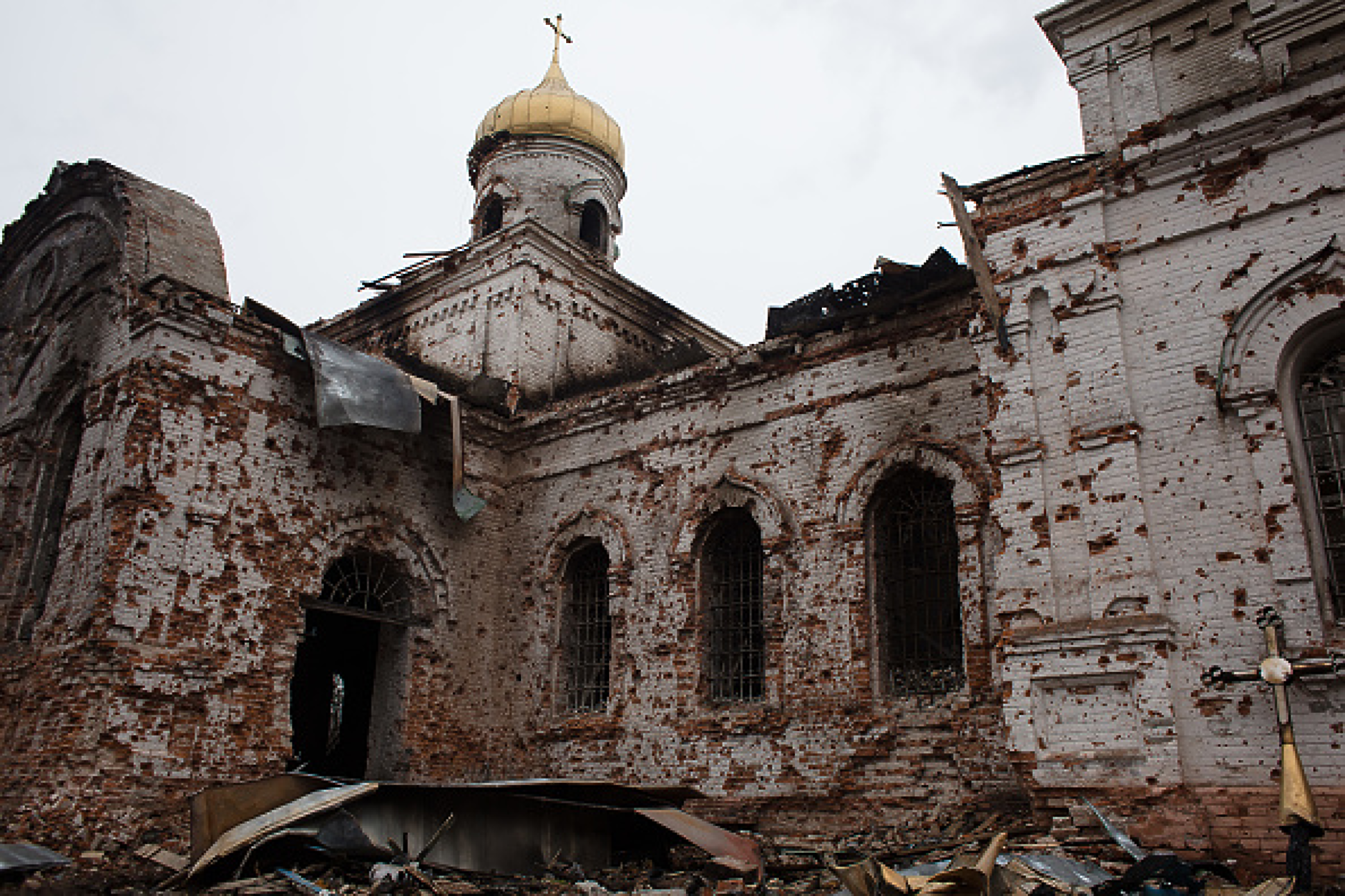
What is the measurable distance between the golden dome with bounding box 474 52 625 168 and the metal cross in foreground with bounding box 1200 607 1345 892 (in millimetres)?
14807

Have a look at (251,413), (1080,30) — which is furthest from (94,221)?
(1080,30)

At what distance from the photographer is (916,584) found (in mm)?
10789

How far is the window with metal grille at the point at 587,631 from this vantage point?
13.1m

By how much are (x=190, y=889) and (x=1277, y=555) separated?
789 centimetres

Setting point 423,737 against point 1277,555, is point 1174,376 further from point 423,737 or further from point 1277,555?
point 423,737

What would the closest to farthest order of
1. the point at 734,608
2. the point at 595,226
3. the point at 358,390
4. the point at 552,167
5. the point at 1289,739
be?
the point at 1289,739, the point at 358,390, the point at 734,608, the point at 552,167, the point at 595,226

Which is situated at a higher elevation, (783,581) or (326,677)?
(783,581)

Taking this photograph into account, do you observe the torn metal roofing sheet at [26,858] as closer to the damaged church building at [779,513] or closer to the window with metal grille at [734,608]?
the damaged church building at [779,513]

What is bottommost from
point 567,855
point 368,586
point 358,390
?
point 567,855

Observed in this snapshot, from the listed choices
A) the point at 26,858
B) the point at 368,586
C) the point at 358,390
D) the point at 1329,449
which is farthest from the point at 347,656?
the point at 1329,449

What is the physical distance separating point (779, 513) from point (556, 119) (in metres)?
10.4

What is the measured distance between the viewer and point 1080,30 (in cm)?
963

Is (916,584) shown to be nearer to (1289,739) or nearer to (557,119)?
(1289,739)

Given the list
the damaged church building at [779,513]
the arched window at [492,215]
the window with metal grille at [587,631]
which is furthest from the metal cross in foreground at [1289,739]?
the arched window at [492,215]
